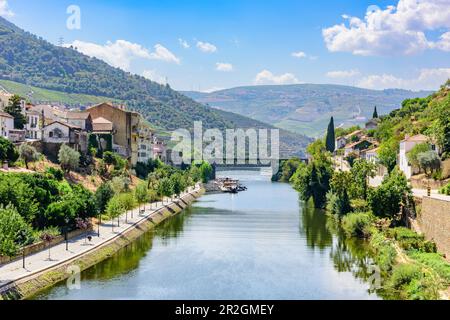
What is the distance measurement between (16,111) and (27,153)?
1381 centimetres

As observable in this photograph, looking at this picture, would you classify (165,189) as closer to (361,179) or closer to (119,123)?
(119,123)

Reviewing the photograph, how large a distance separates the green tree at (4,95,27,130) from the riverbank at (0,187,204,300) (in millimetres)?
20833

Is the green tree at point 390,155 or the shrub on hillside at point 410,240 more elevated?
the green tree at point 390,155

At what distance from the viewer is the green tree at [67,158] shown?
65750mm

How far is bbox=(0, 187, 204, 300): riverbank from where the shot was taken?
96.4 feet

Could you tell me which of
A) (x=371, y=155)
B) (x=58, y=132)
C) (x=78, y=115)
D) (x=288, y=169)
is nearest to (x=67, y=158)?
(x=58, y=132)

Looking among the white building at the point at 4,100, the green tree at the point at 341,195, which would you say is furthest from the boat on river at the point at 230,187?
the green tree at the point at 341,195

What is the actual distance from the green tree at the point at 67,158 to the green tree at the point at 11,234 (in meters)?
28.4

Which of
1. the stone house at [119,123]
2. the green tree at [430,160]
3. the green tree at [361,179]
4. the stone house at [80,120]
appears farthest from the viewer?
the stone house at [119,123]

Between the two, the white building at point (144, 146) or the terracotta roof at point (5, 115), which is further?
the white building at point (144, 146)

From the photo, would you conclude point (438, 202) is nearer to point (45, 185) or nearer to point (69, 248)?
point (69, 248)

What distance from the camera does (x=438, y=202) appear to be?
39.4 meters

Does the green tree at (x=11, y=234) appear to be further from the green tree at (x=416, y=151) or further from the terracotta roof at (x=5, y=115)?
the green tree at (x=416, y=151)
